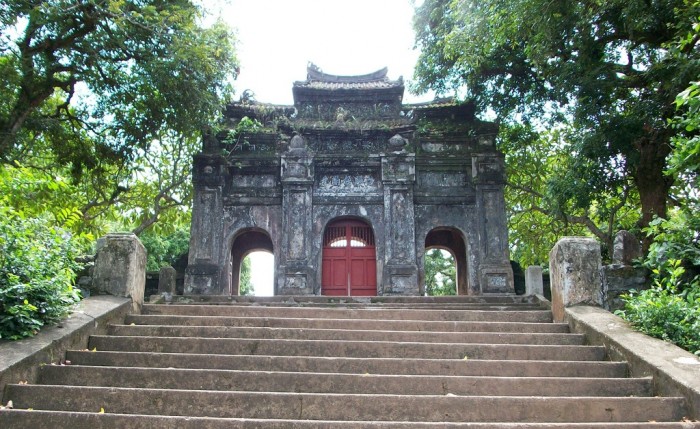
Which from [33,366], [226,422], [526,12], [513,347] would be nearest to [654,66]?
[526,12]

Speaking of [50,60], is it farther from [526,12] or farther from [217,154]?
[526,12]

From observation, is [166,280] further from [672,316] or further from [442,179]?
[672,316]

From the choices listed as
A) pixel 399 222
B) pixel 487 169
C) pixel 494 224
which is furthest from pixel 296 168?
pixel 494 224

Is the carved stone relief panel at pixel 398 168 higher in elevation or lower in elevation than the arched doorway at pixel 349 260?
higher

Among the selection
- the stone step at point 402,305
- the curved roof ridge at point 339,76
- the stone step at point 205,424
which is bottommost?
the stone step at point 205,424

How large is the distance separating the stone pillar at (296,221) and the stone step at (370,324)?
662 cm

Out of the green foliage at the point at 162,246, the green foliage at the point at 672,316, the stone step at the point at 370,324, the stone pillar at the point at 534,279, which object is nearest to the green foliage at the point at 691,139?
the green foliage at the point at 672,316

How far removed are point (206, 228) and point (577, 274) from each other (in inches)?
379

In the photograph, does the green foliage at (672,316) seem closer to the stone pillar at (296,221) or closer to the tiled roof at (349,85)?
the stone pillar at (296,221)

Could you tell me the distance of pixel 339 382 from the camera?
18.3 ft

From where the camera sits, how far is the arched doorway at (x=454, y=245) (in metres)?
16.1

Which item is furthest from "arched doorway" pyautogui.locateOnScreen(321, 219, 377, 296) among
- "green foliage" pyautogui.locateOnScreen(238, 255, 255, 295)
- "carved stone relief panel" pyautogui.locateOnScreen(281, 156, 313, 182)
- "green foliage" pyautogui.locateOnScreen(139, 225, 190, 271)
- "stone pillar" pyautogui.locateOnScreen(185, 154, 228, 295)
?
"green foliage" pyautogui.locateOnScreen(238, 255, 255, 295)

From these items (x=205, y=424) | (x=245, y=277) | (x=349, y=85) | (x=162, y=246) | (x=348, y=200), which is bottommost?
(x=205, y=424)

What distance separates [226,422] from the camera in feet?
15.3
